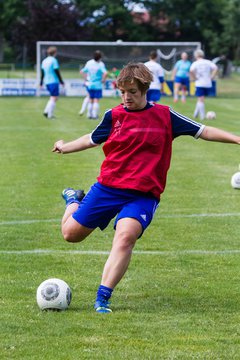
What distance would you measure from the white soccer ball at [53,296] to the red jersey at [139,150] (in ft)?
2.78

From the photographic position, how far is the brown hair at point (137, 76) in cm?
674

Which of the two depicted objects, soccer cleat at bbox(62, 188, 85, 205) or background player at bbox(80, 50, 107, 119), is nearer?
soccer cleat at bbox(62, 188, 85, 205)

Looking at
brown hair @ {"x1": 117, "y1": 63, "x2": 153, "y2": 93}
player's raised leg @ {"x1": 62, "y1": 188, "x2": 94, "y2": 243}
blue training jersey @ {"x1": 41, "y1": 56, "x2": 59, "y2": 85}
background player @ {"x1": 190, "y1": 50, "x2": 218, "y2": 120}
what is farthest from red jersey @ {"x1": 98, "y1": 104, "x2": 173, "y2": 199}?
blue training jersey @ {"x1": 41, "y1": 56, "x2": 59, "y2": 85}

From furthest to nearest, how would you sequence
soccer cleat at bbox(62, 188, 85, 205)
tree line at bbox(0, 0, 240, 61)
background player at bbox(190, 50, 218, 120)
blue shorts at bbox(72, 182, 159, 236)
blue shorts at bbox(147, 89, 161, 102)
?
tree line at bbox(0, 0, 240, 61) → blue shorts at bbox(147, 89, 161, 102) → background player at bbox(190, 50, 218, 120) → soccer cleat at bbox(62, 188, 85, 205) → blue shorts at bbox(72, 182, 159, 236)

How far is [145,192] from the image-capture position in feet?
22.8

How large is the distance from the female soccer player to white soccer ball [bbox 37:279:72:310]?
0.23 meters

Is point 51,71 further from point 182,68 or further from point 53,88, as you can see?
point 182,68

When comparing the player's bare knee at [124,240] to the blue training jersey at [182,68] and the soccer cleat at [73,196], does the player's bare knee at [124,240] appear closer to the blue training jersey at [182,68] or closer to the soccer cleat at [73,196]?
the soccer cleat at [73,196]

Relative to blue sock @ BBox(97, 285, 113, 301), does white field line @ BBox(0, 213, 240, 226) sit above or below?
below

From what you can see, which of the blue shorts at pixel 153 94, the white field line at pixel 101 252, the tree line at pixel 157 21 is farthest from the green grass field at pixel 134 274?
the tree line at pixel 157 21

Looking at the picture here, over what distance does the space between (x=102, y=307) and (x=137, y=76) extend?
1.66 meters

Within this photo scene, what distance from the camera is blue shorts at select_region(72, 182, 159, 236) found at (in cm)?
691

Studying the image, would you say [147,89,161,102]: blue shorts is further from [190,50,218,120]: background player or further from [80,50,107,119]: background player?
[80,50,107,119]: background player

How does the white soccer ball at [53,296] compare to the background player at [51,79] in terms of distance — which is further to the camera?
the background player at [51,79]
